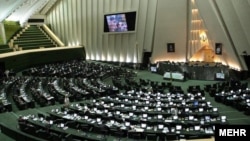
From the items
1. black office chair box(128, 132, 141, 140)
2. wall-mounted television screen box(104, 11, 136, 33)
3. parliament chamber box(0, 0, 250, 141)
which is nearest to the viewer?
black office chair box(128, 132, 141, 140)

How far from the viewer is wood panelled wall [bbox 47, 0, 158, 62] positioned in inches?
1640

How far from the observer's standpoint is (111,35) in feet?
151

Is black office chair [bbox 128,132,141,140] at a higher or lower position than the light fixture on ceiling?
lower

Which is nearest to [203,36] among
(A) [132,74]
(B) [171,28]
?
(B) [171,28]

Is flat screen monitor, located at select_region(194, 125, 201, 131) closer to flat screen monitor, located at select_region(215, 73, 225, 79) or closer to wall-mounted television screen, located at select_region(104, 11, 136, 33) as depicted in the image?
flat screen monitor, located at select_region(215, 73, 225, 79)

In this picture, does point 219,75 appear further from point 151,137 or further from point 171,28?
point 151,137

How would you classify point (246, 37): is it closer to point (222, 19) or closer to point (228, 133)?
point (222, 19)

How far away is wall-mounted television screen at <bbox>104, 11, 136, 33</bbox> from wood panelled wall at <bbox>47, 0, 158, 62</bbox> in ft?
2.98

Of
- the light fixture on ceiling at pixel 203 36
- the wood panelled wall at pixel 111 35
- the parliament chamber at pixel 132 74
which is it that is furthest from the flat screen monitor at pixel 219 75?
the wood panelled wall at pixel 111 35

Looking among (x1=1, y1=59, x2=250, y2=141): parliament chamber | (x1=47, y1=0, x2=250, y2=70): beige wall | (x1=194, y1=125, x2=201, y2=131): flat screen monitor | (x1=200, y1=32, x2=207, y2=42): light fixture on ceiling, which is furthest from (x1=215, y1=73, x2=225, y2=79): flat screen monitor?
(x1=194, y1=125, x2=201, y2=131): flat screen monitor

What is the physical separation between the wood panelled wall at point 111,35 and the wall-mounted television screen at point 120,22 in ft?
2.98

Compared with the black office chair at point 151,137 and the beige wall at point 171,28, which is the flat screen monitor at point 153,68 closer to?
the beige wall at point 171,28

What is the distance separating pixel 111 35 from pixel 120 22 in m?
3.66

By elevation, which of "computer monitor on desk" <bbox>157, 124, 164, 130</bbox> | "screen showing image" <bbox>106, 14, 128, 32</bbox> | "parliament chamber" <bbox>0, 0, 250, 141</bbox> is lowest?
"computer monitor on desk" <bbox>157, 124, 164, 130</bbox>
